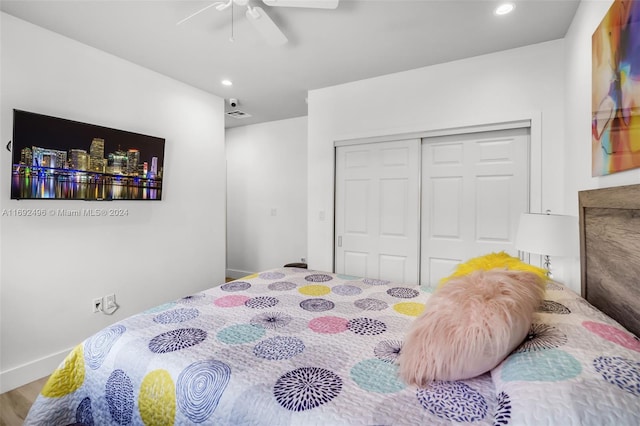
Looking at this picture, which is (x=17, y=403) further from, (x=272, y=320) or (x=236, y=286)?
(x=272, y=320)

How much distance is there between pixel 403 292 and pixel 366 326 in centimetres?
63

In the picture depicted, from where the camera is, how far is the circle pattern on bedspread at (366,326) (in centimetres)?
132

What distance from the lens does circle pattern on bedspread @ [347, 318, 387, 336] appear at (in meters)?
1.32

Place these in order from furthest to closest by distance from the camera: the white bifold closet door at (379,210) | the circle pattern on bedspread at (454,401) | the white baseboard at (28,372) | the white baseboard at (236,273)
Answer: the white baseboard at (236,273)
the white bifold closet door at (379,210)
the white baseboard at (28,372)
the circle pattern on bedspread at (454,401)

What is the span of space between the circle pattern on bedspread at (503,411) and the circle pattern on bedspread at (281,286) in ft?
4.58

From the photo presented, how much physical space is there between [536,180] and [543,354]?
2014 millimetres

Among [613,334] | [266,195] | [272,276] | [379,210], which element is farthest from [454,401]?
[266,195]

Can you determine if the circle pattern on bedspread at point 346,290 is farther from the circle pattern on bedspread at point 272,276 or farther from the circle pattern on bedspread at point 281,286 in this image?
the circle pattern on bedspread at point 272,276

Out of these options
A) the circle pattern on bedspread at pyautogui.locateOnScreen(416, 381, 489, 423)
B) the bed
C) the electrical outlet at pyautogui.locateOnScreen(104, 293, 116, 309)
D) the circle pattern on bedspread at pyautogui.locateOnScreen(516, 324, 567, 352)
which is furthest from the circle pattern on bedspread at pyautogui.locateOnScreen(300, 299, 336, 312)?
the electrical outlet at pyautogui.locateOnScreen(104, 293, 116, 309)

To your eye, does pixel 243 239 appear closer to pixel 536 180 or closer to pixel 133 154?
pixel 133 154

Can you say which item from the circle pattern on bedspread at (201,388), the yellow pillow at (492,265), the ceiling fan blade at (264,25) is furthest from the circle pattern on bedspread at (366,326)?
the ceiling fan blade at (264,25)

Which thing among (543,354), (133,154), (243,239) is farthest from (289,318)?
(243,239)

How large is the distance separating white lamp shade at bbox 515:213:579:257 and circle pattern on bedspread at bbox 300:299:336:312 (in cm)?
125

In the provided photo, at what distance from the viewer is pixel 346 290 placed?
1.97 metres
